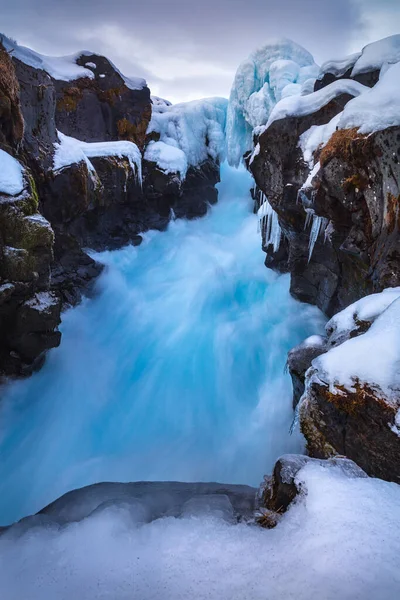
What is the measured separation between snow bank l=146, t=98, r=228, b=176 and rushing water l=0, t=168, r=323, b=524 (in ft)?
26.9

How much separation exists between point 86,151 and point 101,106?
14.8ft

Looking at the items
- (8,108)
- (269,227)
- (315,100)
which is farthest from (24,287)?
(269,227)

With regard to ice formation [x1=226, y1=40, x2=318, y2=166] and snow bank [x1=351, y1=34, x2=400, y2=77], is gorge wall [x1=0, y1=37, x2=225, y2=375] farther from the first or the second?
snow bank [x1=351, y1=34, x2=400, y2=77]

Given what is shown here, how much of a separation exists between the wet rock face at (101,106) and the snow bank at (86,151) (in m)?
1.91

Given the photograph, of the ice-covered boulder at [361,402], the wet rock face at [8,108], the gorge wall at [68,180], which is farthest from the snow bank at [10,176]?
the ice-covered boulder at [361,402]

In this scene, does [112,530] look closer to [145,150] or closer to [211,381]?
[211,381]

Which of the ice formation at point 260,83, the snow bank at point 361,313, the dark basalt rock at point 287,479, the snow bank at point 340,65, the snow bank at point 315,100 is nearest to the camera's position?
the dark basalt rock at point 287,479

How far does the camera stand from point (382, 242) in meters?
4.65

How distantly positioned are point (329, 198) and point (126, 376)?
7002mm

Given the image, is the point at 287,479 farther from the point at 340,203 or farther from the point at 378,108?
the point at 378,108

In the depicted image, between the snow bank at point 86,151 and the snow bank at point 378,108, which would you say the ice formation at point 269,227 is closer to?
the snow bank at point 378,108

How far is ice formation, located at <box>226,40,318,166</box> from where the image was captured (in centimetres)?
1727

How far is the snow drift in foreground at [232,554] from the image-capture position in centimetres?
171

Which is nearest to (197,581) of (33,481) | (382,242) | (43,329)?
(382,242)
